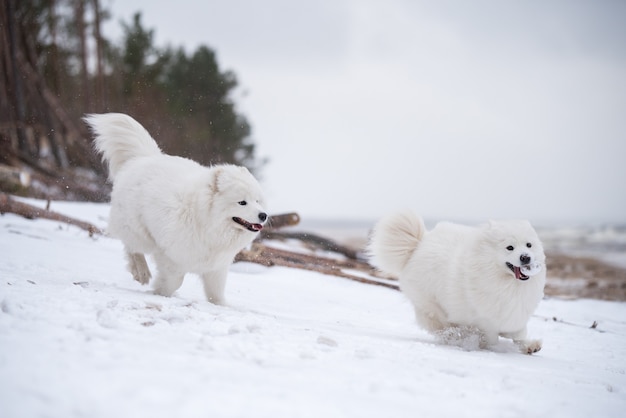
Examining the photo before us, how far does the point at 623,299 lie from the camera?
34.0 ft

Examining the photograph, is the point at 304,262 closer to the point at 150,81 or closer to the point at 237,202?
the point at 237,202

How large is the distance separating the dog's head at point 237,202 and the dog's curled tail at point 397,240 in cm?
135

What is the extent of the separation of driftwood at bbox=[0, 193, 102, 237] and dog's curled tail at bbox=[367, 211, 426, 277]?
460 centimetres

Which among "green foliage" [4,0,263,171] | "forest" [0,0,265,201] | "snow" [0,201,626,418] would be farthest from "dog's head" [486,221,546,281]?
"green foliage" [4,0,263,171]

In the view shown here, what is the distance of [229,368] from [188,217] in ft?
7.78

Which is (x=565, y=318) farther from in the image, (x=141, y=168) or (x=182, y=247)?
(x=141, y=168)

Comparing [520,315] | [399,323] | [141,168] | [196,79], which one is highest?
[196,79]

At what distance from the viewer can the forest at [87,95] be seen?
14.0 meters

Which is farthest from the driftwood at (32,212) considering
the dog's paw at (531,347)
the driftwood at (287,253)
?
the dog's paw at (531,347)

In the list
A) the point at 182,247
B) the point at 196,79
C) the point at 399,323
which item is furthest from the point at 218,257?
the point at 196,79

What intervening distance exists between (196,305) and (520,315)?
112 inches

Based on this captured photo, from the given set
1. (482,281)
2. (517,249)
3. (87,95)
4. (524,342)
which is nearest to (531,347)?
(524,342)

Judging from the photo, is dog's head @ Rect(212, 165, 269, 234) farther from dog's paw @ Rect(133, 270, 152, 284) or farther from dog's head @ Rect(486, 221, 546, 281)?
dog's head @ Rect(486, 221, 546, 281)

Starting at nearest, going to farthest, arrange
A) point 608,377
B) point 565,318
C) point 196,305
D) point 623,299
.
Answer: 1. point 608,377
2. point 196,305
3. point 565,318
4. point 623,299
